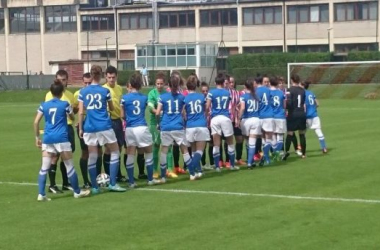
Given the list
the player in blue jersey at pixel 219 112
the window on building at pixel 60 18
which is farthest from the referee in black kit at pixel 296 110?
the window on building at pixel 60 18

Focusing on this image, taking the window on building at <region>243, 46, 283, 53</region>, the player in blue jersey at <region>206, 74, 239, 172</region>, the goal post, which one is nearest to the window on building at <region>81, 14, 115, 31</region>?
the window on building at <region>243, 46, 283, 53</region>

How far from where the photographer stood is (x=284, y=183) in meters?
15.0

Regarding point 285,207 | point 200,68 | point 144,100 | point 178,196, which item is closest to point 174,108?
point 144,100

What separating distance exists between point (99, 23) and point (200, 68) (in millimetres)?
17451

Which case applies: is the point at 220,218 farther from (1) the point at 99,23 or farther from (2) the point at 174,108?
(1) the point at 99,23

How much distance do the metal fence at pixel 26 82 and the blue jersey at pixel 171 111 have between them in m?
62.7

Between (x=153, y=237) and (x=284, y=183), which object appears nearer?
(x=153, y=237)

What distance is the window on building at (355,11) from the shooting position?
8219 cm

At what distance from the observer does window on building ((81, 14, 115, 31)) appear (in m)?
92.9

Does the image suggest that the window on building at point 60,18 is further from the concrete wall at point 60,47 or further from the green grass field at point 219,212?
the green grass field at point 219,212

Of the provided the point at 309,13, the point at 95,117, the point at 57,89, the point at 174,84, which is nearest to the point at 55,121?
the point at 57,89

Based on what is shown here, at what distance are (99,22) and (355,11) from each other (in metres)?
28.6

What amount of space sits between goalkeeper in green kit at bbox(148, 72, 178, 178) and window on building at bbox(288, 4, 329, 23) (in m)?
69.8

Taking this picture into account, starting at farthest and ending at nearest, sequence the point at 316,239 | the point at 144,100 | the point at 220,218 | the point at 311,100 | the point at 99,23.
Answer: the point at 99,23, the point at 311,100, the point at 144,100, the point at 220,218, the point at 316,239
